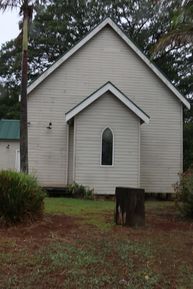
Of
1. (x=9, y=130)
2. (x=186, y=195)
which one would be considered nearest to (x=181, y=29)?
(x=186, y=195)

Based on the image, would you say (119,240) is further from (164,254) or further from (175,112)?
(175,112)

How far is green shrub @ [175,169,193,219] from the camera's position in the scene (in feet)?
37.9

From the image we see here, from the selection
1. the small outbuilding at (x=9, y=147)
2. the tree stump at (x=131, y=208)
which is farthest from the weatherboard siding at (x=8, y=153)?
the tree stump at (x=131, y=208)

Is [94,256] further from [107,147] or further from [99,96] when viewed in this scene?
[99,96]

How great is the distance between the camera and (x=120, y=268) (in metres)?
6.43

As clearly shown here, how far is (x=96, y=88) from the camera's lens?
20.6 m

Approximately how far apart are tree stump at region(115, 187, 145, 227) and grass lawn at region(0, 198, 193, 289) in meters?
0.24

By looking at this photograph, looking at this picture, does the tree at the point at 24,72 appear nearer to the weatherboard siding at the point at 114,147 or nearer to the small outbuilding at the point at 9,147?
the weatherboard siding at the point at 114,147

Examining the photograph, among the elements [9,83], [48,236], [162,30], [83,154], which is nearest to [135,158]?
[83,154]

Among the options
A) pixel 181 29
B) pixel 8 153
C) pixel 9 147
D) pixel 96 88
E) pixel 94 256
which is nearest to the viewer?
pixel 94 256

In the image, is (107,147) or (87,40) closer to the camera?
(107,147)

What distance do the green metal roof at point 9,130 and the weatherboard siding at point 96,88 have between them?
1004 cm

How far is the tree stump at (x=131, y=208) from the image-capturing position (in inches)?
399

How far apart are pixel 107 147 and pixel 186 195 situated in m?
7.47
